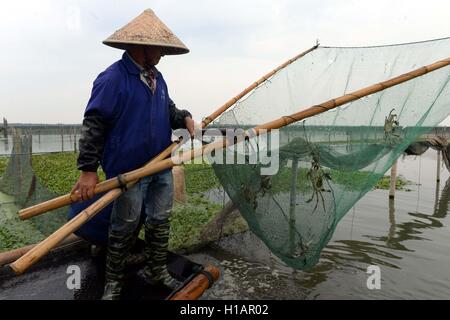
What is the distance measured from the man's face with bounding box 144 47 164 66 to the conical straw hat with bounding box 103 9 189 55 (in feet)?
0.19

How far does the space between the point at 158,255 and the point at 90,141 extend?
107 cm

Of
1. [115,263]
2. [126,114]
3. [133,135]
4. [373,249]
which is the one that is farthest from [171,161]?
[373,249]

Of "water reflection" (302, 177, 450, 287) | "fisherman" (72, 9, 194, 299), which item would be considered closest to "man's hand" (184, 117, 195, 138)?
"fisherman" (72, 9, 194, 299)

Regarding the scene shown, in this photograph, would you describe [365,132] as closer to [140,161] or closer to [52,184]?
[140,161]

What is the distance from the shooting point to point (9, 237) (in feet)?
13.8

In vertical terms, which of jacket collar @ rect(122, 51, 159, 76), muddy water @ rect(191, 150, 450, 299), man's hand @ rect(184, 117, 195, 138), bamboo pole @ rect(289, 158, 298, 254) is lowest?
muddy water @ rect(191, 150, 450, 299)

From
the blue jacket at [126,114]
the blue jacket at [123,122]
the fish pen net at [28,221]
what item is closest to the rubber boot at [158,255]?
the blue jacket at [123,122]

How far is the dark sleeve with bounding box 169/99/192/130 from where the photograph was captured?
2.81 metres

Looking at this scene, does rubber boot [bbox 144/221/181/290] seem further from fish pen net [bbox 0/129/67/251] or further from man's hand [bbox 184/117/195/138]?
fish pen net [bbox 0/129/67/251]

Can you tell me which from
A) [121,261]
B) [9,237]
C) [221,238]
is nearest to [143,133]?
[121,261]

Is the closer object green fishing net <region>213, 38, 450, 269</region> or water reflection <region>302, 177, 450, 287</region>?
green fishing net <region>213, 38, 450, 269</region>

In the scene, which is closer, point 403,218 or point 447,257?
point 447,257

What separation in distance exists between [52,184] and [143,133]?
743cm

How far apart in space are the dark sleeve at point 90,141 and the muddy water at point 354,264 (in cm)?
181
